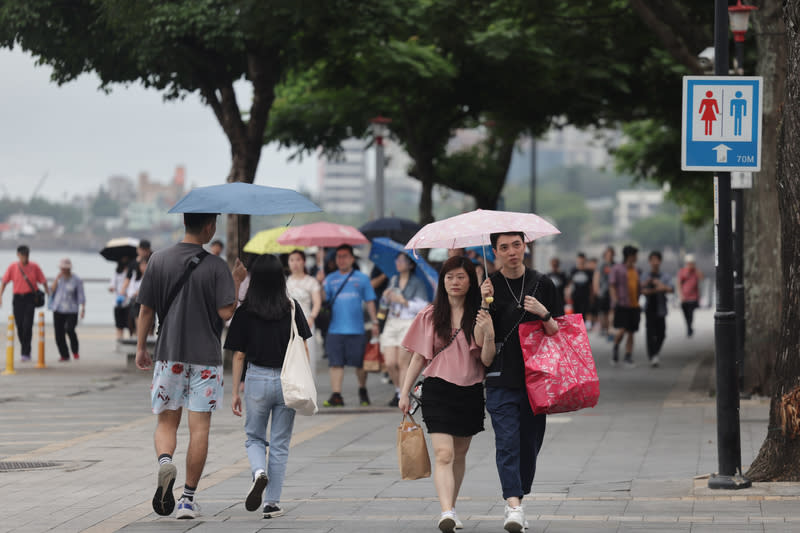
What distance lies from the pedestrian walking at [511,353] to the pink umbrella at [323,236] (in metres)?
8.74

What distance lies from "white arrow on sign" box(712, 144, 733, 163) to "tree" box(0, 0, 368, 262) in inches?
373

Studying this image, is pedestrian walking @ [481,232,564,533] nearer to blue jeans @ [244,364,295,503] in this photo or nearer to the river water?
blue jeans @ [244,364,295,503]

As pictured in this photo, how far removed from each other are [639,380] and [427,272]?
218 inches

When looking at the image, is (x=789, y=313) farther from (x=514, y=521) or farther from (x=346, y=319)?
(x=346, y=319)

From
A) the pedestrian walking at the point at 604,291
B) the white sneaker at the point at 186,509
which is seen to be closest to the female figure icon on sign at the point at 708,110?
the white sneaker at the point at 186,509

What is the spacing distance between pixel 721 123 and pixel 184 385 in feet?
12.4

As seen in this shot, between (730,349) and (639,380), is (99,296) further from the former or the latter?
(730,349)

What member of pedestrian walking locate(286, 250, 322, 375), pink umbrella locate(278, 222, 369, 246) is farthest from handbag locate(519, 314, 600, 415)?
pink umbrella locate(278, 222, 369, 246)

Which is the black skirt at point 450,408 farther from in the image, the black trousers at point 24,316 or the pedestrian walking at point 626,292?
the black trousers at point 24,316

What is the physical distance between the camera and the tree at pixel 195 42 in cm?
1767

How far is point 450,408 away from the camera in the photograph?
7434 millimetres

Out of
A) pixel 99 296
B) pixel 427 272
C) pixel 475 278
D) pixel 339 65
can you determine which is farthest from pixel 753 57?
pixel 99 296

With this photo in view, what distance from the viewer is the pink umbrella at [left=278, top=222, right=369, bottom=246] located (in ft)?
53.0

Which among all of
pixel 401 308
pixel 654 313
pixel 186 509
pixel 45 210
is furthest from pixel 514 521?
pixel 45 210
